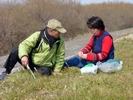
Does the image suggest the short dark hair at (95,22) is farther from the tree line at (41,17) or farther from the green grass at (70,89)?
the tree line at (41,17)

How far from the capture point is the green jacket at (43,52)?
492 centimetres

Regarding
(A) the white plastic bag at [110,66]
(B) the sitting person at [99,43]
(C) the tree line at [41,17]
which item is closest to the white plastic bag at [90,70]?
(A) the white plastic bag at [110,66]

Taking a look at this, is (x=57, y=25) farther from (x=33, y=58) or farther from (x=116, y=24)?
(x=116, y=24)

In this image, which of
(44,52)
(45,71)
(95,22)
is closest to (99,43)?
(95,22)

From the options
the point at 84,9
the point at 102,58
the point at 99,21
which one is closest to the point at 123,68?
the point at 102,58

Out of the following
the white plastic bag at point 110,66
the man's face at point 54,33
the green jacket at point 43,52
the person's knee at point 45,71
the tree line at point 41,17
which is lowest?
the tree line at point 41,17

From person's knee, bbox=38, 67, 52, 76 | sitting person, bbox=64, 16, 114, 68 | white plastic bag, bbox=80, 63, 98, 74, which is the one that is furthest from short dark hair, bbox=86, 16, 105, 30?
person's knee, bbox=38, 67, 52, 76

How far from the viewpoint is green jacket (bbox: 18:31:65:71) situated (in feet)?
16.1

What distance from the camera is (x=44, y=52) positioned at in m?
5.06

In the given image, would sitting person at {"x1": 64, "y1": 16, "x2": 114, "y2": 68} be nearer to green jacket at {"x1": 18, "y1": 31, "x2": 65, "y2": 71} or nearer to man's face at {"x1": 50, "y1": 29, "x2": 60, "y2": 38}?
green jacket at {"x1": 18, "y1": 31, "x2": 65, "y2": 71}

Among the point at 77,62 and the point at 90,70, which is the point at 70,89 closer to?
the point at 90,70

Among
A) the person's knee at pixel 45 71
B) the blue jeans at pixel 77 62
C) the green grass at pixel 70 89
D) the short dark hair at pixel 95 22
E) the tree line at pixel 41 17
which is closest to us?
the green grass at pixel 70 89

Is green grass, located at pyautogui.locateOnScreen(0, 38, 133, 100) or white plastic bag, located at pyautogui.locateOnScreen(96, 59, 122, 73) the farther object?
white plastic bag, located at pyautogui.locateOnScreen(96, 59, 122, 73)

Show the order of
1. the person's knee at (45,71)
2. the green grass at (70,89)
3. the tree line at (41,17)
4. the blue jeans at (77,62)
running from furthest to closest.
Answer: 1. the tree line at (41,17)
2. the blue jeans at (77,62)
3. the person's knee at (45,71)
4. the green grass at (70,89)
